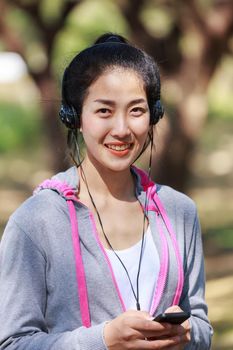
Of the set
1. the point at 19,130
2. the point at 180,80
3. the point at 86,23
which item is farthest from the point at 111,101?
the point at 19,130

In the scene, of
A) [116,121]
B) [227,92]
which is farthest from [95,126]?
[227,92]

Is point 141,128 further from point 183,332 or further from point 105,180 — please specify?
point 183,332

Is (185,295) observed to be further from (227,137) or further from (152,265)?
(227,137)

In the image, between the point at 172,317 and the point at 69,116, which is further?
the point at 69,116

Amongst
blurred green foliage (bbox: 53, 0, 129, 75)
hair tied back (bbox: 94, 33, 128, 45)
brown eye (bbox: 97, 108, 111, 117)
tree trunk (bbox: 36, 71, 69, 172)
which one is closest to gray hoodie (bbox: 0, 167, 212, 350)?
brown eye (bbox: 97, 108, 111, 117)

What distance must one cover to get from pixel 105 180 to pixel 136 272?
9.7 inches

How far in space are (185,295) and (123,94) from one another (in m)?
0.49

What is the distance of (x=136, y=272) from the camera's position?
220cm

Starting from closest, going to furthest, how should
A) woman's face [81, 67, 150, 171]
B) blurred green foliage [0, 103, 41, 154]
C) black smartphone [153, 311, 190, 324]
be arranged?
1. black smartphone [153, 311, 190, 324]
2. woman's face [81, 67, 150, 171]
3. blurred green foliage [0, 103, 41, 154]

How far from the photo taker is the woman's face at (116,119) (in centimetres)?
223

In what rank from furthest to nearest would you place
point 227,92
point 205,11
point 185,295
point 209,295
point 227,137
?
point 227,92 → point 227,137 → point 205,11 → point 209,295 → point 185,295

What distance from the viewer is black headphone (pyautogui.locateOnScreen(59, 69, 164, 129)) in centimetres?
232

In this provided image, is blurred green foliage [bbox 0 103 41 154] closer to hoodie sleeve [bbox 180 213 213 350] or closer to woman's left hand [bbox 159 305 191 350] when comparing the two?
hoodie sleeve [bbox 180 213 213 350]

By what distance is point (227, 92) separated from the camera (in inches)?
707
